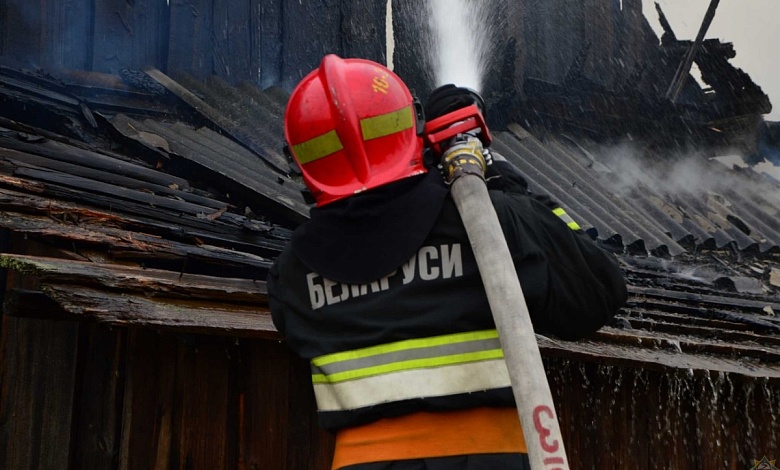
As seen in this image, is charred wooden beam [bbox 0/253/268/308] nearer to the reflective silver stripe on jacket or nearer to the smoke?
the reflective silver stripe on jacket

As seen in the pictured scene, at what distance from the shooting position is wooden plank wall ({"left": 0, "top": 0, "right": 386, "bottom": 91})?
6.86 m

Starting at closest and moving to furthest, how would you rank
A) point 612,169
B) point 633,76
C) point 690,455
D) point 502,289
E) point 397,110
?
Answer: point 502,289, point 397,110, point 690,455, point 612,169, point 633,76

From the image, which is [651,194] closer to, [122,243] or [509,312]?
[122,243]

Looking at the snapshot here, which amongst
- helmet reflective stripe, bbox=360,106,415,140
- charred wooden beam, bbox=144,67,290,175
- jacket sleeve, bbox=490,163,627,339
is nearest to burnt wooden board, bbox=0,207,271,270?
helmet reflective stripe, bbox=360,106,415,140

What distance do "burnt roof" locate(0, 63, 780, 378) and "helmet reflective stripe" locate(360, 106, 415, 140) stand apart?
87cm

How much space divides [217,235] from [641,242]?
3930 mm

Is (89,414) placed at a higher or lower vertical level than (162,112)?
lower

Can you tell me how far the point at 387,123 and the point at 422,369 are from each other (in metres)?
0.85

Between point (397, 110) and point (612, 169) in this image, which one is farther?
point (612, 169)

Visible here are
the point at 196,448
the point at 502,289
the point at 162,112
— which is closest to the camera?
the point at 502,289

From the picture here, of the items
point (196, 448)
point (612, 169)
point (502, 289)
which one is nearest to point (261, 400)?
point (196, 448)

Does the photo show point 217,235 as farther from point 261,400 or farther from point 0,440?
point 0,440

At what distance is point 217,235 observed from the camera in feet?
14.2

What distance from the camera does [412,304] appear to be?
8.66 feet
